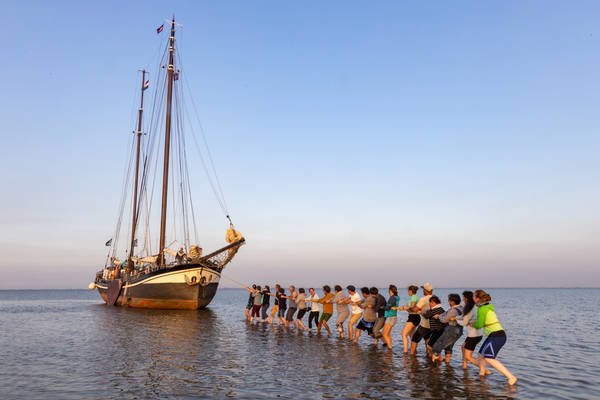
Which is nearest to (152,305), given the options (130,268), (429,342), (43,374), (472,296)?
(130,268)

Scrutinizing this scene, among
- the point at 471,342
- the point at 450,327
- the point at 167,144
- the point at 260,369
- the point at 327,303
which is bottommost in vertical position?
the point at 260,369

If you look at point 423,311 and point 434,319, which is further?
point 423,311

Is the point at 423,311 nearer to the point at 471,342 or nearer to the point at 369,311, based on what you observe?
the point at 471,342

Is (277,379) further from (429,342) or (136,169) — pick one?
(136,169)

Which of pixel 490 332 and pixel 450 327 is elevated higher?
pixel 490 332

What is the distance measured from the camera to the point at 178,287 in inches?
1296

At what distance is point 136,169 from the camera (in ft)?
169

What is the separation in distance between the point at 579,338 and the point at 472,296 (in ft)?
49.8

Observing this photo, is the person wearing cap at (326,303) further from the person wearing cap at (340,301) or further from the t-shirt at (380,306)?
the t-shirt at (380,306)

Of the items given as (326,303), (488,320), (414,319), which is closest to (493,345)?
(488,320)

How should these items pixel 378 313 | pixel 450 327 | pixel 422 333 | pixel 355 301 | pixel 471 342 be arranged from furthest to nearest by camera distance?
pixel 355 301 → pixel 378 313 → pixel 422 333 → pixel 450 327 → pixel 471 342

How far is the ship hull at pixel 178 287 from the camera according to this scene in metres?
32.5

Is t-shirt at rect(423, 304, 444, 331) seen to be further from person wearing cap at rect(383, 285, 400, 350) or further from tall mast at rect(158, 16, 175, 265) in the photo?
tall mast at rect(158, 16, 175, 265)

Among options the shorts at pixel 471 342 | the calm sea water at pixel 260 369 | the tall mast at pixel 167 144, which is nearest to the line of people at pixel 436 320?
the shorts at pixel 471 342
